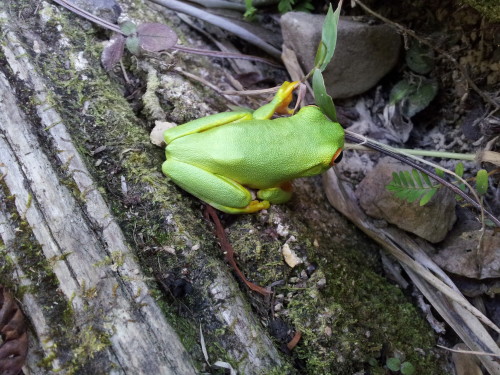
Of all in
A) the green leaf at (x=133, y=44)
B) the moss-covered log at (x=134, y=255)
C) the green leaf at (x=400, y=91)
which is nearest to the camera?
the moss-covered log at (x=134, y=255)

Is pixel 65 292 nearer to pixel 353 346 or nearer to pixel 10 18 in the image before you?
pixel 353 346

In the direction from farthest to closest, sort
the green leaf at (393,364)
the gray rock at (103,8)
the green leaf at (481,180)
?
the gray rock at (103,8), the green leaf at (393,364), the green leaf at (481,180)

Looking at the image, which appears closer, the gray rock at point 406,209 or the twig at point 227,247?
the twig at point 227,247

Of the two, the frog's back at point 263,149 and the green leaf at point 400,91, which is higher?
the frog's back at point 263,149

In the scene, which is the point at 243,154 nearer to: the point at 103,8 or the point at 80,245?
the point at 80,245

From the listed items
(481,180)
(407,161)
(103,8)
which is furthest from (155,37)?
(481,180)

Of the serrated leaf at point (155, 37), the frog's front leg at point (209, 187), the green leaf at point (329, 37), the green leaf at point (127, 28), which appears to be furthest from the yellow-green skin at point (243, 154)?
the green leaf at point (127, 28)

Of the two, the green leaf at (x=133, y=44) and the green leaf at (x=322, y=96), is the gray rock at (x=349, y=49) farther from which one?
the green leaf at (x=133, y=44)

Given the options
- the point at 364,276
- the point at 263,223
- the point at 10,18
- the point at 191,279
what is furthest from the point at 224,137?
the point at 10,18
